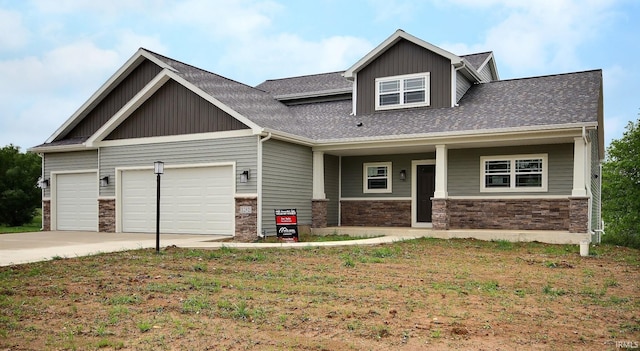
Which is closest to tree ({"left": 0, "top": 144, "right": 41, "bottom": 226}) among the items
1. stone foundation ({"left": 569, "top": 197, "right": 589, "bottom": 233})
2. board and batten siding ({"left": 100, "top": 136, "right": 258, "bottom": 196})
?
board and batten siding ({"left": 100, "top": 136, "right": 258, "bottom": 196})

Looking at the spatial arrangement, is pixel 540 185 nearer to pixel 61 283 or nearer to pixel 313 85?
pixel 313 85

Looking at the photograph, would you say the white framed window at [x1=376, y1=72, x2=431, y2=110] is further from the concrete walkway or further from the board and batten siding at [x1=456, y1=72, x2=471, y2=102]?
the concrete walkway

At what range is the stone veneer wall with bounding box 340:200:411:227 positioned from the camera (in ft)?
59.5

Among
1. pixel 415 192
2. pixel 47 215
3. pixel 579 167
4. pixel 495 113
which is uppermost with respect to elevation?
pixel 495 113

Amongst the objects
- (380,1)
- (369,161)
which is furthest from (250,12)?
(369,161)

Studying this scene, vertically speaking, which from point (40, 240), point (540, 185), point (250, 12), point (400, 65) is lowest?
point (40, 240)

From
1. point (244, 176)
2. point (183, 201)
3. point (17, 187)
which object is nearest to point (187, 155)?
point (183, 201)

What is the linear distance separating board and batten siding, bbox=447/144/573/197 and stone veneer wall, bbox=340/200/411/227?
1809mm

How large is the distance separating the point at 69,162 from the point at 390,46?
12023 millimetres

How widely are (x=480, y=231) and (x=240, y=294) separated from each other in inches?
398

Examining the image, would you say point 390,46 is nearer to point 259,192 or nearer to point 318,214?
point 318,214

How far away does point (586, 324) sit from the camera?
564 centimetres

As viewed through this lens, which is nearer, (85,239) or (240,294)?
(240,294)

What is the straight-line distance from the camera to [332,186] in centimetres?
1883
